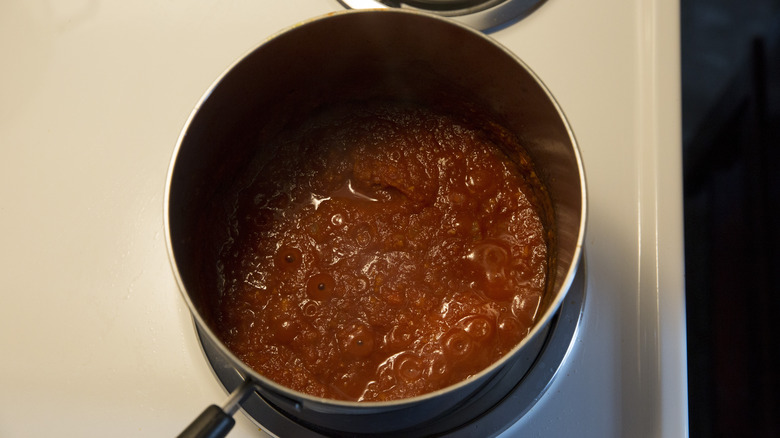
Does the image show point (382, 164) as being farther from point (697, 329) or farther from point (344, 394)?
point (697, 329)

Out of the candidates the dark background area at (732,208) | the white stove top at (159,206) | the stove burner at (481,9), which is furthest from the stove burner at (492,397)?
the dark background area at (732,208)

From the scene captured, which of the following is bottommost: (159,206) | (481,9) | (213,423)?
(213,423)

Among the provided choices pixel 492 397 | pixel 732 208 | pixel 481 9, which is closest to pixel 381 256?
pixel 492 397

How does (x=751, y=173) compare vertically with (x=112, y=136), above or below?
above

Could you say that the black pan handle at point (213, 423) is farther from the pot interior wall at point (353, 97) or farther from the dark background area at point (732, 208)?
the dark background area at point (732, 208)

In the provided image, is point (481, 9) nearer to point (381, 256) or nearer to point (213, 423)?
point (381, 256)

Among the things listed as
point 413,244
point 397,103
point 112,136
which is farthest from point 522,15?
point 112,136
